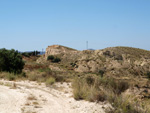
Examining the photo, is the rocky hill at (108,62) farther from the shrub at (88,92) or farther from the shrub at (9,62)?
the shrub at (88,92)

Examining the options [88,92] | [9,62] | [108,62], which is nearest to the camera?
[88,92]

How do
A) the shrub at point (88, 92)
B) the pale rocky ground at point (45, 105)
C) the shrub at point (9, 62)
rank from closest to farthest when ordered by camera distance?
the pale rocky ground at point (45, 105) < the shrub at point (88, 92) < the shrub at point (9, 62)

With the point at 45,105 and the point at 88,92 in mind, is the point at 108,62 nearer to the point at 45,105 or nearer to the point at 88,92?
the point at 88,92

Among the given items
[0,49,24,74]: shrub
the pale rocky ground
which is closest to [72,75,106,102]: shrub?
the pale rocky ground

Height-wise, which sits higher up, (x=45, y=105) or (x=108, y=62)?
(x=108, y=62)

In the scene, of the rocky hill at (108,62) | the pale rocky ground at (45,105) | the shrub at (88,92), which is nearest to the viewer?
the pale rocky ground at (45,105)

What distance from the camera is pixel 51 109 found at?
8.80 m

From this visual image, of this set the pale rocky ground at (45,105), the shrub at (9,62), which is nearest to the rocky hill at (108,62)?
the shrub at (9,62)

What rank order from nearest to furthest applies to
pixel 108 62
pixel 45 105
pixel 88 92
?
pixel 45 105
pixel 88 92
pixel 108 62

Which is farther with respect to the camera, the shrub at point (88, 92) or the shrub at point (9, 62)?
the shrub at point (9, 62)

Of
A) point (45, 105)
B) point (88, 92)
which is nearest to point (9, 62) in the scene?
point (45, 105)

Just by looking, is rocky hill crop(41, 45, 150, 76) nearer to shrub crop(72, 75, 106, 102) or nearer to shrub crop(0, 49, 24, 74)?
shrub crop(0, 49, 24, 74)

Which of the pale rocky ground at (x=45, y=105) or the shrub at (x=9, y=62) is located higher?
the shrub at (x=9, y=62)

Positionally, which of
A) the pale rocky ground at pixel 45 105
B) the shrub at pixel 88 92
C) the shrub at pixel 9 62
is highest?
the shrub at pixel 9 62
